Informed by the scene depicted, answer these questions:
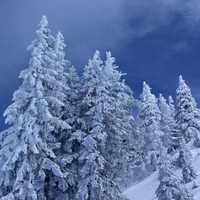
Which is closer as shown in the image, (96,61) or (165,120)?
(96,61)

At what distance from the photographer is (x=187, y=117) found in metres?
50.7

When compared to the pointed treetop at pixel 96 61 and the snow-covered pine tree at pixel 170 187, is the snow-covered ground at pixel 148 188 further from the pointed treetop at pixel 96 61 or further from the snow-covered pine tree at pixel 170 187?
the pointed treetop at pixel 96 61

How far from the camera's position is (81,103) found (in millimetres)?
30500

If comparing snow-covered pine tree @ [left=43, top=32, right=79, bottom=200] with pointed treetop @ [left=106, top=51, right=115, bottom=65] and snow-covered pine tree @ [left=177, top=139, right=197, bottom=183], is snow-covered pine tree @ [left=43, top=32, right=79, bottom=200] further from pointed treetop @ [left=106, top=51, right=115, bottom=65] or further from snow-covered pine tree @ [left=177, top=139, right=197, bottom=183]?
snow-covered pine tree @ [left=177, top=139, right=197, bottom=183]

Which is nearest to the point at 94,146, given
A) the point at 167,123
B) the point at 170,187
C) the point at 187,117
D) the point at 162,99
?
the point at 170,187

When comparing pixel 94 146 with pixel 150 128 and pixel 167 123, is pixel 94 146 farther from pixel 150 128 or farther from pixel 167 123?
pixel 167 123

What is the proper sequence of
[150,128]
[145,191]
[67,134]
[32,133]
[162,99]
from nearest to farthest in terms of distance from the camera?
[32,133], [67,134], [145,191], [150,128], [162,99]

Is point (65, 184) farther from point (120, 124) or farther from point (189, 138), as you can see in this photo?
point (189, 138)

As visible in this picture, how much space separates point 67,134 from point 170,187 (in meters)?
9.22

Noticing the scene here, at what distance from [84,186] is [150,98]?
39.3m

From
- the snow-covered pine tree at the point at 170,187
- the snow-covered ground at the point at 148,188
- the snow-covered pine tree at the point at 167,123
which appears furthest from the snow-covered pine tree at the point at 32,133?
the snow-covered pine tree at the point at 167,123

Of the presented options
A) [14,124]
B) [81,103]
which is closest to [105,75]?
[81,103]

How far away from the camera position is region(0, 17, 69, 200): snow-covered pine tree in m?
25.4

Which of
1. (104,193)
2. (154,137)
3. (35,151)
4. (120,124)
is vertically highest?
(154,137)
